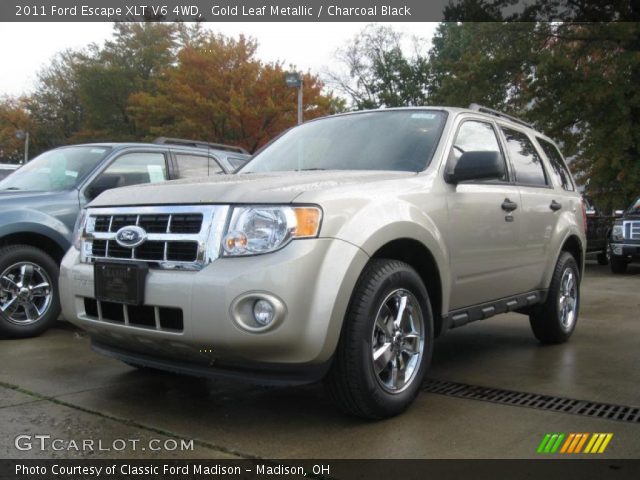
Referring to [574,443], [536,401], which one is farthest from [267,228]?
[536,401]

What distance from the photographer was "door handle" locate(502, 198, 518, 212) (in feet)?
14.9

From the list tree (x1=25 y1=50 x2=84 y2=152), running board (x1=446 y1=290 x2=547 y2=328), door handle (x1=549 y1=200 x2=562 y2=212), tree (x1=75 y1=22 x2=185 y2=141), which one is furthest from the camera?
tree (x1=25 y1=50 x2=84 y2=152)

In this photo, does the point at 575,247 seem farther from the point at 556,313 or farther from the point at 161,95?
the point at 161,95

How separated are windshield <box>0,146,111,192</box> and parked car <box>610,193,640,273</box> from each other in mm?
9644

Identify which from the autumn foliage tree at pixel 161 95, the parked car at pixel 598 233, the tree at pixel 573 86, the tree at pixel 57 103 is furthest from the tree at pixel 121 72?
the parked car at pixel 598 233

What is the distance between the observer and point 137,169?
647cm

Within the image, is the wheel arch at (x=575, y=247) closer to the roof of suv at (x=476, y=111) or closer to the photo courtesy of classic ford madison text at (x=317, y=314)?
the photo courtesy of classic ford madison text at (x=317, y=314)

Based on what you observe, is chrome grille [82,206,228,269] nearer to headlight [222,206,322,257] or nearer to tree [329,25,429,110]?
headlight [222,206,322,257]

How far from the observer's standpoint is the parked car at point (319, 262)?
9.86 feet

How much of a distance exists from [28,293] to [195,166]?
2.25m

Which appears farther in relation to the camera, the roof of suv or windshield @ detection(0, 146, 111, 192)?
windshield @ detection(0, 146, 111, 192)

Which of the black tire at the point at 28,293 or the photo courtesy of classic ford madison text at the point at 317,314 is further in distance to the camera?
the black tire at the point at 28,293

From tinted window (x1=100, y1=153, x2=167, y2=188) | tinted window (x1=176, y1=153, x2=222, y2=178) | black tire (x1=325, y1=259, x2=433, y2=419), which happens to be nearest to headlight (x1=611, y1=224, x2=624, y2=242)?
tinted window (x1=176, y1=153, x2=222, y2=178)

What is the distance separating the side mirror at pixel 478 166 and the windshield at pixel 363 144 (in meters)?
0.24
